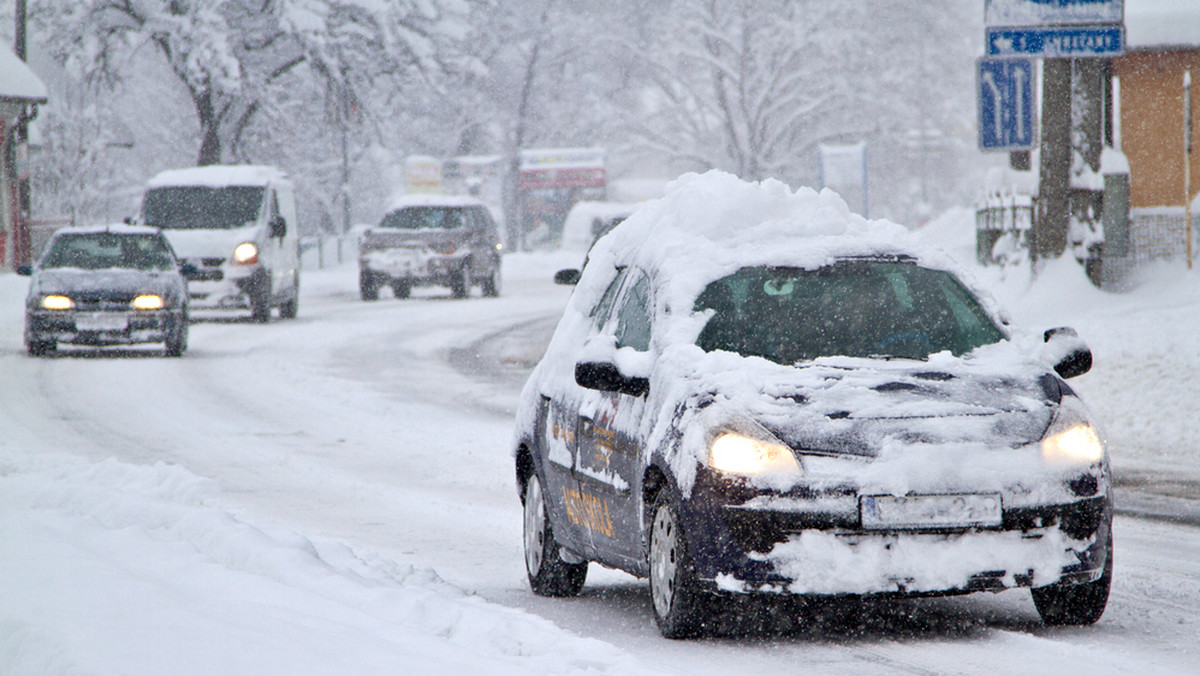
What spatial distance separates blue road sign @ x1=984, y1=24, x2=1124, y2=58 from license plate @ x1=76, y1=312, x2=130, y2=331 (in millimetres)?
10726

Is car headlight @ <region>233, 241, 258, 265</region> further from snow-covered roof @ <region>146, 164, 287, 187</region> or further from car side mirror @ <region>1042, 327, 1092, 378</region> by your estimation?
car side mirror @ <region>1042, 327, 1092, 378</region>

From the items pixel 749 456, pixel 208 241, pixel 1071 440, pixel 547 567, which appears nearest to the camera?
pixel 749 456

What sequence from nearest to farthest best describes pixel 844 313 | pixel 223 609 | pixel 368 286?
pixel 223 609 → pixel 844 313 → pixel 368 286

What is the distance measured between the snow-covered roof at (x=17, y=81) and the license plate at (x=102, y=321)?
19.6 meters

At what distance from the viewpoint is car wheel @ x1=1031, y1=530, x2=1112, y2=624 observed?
6215 millimetres

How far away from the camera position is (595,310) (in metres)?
7.74

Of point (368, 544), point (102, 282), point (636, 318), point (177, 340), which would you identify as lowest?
point (177, 340)

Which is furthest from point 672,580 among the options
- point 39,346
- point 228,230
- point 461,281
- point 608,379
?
point 461,281

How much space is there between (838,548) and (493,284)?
30.6 m

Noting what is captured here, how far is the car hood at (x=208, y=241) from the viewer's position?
85.5ft

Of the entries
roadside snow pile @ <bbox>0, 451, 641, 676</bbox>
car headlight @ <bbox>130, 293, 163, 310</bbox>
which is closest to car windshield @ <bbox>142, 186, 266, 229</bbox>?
car headlight @ <bbox>130, 293, 163, 310</bbox>

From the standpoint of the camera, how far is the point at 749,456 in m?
5.86

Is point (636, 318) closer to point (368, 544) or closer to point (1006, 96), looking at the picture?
point (368, 544)

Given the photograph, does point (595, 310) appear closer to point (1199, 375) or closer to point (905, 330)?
point (905, 330)
